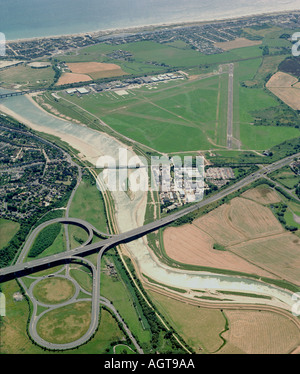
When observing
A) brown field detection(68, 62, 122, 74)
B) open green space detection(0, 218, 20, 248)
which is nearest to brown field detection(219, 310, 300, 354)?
open green space detection(0, 218, 20, 248)

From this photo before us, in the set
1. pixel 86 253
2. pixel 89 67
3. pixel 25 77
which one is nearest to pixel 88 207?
pixel 86 253

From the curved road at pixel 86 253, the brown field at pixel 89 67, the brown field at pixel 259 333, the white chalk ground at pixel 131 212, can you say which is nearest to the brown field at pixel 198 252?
the white chalk ground at pixel 131 212

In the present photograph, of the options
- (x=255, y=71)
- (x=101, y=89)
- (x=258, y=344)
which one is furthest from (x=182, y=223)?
(x=255, y=71)

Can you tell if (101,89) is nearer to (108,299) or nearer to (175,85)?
(175,85)

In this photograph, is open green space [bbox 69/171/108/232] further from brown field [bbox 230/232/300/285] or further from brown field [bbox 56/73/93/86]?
brown field [bbox 56/73/93/86]

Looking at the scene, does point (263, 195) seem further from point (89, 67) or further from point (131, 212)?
Answer: point (89, 67)

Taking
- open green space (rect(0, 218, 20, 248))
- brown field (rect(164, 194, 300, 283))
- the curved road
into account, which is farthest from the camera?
open green space (rect(0, 218, 20, 248))

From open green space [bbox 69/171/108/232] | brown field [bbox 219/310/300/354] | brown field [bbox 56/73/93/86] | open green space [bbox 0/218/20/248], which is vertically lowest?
brown field [bbox 219/310/300/354]
